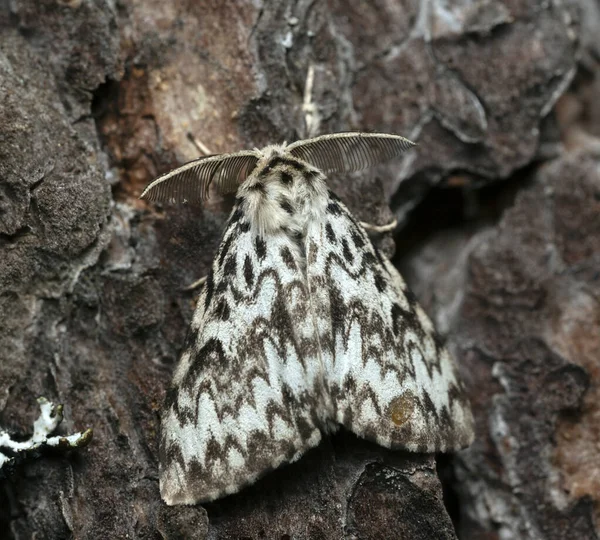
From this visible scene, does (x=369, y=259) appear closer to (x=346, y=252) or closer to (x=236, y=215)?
(x=346, y=252)

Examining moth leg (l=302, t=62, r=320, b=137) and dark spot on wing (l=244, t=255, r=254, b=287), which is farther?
moth leg (l=302, t=62, r=320, b=137)

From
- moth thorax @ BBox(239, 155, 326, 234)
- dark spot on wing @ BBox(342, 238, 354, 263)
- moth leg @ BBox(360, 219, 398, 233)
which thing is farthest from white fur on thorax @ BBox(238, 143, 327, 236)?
moth leg @ BBox(360, 219, 398, 233)

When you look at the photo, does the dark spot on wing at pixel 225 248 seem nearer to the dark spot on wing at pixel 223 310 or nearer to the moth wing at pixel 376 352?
the dark spot on wing at pixel 223 310

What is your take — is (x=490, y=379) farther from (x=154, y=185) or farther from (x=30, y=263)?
(x=30, y=263)

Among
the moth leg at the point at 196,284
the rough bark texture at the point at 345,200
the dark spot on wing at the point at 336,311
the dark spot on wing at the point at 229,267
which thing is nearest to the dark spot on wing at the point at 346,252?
the dark spot on wing at the point at 336,311

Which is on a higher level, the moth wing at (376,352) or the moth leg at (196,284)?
the moth leg at (196,284)

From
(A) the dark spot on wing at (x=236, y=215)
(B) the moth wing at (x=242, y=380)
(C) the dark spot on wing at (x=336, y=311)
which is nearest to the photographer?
(B) the moth wing at (x=242, y=380)

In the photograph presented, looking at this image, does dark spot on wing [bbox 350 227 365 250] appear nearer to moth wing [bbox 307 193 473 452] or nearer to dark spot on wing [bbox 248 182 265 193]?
moth wing [bbox 307 193 473 452]
